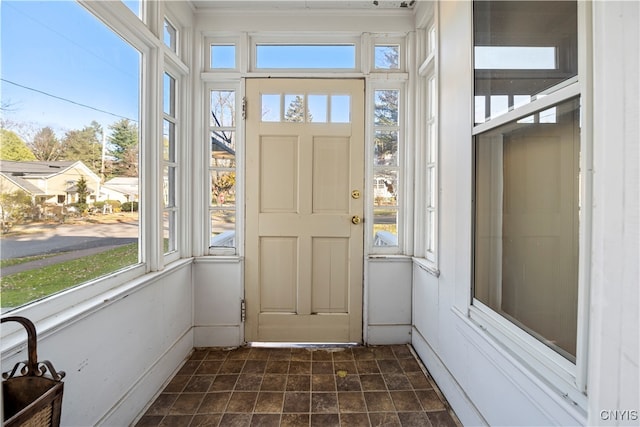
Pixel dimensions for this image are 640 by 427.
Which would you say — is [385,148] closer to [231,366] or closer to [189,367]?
[231,366]

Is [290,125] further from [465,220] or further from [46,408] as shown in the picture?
[46,408]

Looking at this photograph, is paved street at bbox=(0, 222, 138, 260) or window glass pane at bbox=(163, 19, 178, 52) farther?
window glass pane at bbox=(163, 19, 178, 52)

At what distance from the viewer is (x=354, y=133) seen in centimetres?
248

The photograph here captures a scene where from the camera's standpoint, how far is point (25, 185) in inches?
45.4

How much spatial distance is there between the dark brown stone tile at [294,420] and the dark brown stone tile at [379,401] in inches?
15.0

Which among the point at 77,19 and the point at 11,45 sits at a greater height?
the point at 77,19

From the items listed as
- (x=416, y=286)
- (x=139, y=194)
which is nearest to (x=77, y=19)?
(x=139, y=194)

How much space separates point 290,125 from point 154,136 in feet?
3.35

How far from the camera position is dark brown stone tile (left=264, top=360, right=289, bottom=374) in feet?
6.94

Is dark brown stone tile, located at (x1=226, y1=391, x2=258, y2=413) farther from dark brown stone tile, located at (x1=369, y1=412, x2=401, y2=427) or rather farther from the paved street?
the paved street

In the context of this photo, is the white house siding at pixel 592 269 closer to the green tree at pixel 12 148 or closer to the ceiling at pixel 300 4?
the ceiling at pixel 300 4

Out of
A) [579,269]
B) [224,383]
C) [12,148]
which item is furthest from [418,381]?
[12,148]

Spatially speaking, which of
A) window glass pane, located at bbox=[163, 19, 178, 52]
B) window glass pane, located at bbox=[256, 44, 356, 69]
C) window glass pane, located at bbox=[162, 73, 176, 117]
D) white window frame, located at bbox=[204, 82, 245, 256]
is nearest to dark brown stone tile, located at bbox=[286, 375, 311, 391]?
white window frame, located at bbox=[204, 82, 245, 256]

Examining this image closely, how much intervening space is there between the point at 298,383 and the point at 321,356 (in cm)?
38
